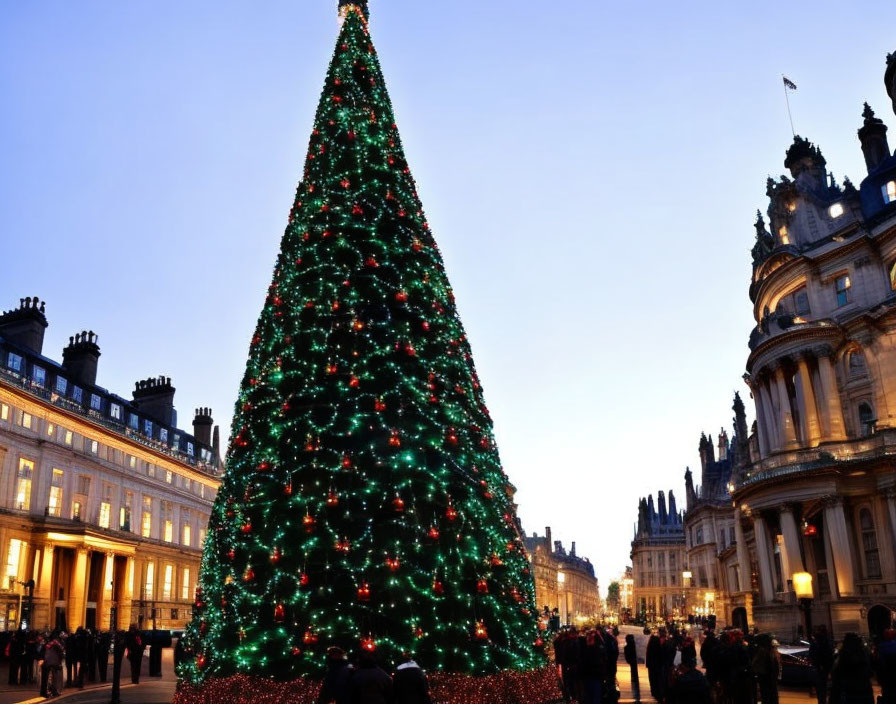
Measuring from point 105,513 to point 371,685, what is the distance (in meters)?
53.1

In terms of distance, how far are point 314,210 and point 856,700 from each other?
11289 millimetres

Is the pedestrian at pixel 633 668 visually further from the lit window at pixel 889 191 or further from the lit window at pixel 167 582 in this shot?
the lit window at pixel 167 582

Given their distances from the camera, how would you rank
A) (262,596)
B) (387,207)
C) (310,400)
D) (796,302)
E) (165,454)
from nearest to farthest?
(262,596) → (310,400) → (387,207) → (796,302) → (165,454)

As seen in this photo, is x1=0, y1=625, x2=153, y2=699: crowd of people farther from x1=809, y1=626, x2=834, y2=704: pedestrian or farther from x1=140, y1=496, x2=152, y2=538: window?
x1=140, y1=496, x2=152, y2=538: window

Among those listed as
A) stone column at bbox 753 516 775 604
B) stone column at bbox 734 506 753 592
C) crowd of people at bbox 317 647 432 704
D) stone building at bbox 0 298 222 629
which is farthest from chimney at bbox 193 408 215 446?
crowd of people at bbox 317 647 432 704

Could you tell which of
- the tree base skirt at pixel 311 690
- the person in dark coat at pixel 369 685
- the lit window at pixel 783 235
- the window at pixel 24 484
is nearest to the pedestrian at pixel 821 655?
the tree base skirt at pixel 311 690

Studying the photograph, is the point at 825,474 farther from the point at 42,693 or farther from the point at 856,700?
the point at 42,693

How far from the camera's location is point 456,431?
12484 mm

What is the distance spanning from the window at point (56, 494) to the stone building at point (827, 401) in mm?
41953

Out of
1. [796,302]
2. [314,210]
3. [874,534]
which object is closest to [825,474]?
[874,534]

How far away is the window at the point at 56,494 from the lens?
4888 centimetres

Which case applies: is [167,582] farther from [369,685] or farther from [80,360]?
[369,685]

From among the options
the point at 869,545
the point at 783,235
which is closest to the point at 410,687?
the point at 869,545

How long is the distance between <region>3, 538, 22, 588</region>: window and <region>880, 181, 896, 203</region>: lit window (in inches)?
2077
